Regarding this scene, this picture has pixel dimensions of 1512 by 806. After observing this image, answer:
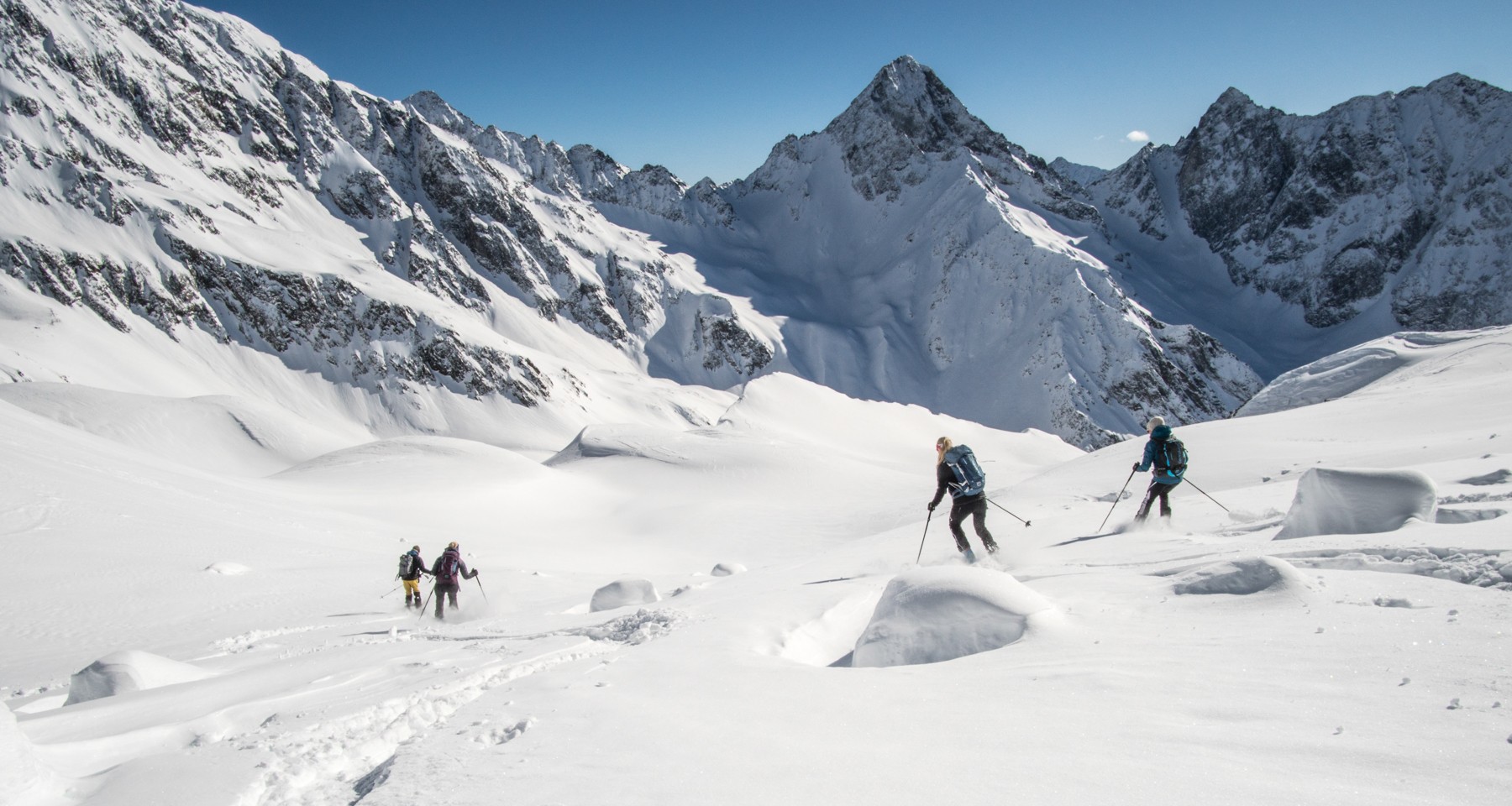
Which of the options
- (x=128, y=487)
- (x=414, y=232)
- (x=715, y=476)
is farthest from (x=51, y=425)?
(x=414, y=232)

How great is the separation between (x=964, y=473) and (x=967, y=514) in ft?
1.80

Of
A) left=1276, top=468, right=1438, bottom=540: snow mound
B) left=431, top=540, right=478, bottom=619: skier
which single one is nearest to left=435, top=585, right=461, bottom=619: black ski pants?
left=431, top=540, right=478, bottom=619: skier

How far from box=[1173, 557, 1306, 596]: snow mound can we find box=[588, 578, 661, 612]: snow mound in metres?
6.64

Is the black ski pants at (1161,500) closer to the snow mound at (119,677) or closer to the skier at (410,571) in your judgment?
the snow mound at (119,677)

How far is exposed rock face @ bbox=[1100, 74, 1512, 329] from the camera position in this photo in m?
91.4

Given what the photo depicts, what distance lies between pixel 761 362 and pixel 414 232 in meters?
46.9

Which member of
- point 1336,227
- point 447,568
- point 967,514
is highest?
point 1336,227

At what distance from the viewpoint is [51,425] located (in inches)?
834

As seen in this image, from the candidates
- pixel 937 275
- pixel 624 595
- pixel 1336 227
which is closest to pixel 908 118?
pixel 937 275

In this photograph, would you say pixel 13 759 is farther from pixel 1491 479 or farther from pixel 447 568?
pixel 1491 479

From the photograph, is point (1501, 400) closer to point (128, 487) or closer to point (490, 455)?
point (128, 487)

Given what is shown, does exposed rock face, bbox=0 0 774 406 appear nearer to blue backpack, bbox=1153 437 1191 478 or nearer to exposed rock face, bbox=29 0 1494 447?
exposed rock face, bbox=29 0 1494 447

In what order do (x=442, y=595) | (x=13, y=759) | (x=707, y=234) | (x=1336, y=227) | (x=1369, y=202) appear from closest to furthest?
1. (x=13, y=759)
2. (x=442, y=595)
3. (x=1369, y=202)
4. (x=1336, y=227)
5. (x=707, y=234)

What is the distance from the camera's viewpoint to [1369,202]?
10119 centimetres
